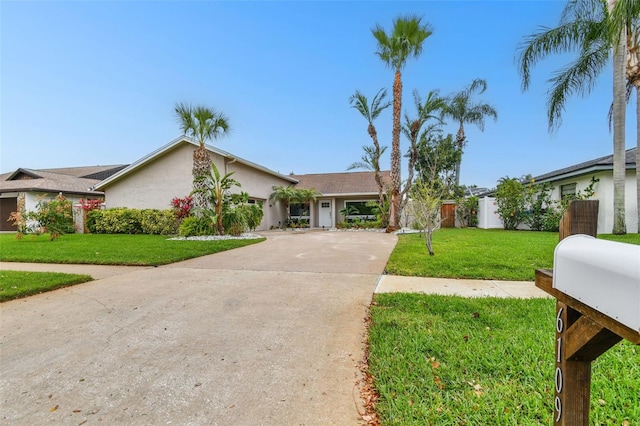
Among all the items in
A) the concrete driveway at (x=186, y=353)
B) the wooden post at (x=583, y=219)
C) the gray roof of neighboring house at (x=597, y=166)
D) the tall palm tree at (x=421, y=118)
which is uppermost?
the tall palm tree at (x=421, y=118)

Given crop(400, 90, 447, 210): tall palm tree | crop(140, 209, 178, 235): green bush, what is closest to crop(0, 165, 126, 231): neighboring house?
crop(140, 209, 178, 235): green bush

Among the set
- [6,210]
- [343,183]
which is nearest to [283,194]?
[343,183]

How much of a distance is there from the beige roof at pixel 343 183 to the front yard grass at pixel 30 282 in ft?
57.5

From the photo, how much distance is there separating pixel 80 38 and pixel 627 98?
864 inches

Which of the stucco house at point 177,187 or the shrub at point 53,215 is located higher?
the stucco house at point 177,187

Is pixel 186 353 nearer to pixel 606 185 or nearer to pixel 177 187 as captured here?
pixel 177 187

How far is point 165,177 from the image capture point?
56.9 ft

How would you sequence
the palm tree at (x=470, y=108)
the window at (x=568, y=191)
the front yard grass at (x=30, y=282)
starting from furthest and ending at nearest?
A: the palm tree at (x=470, y=108) < the window at (x=568, y=191) < the front yard grass at (x=30, y=282)

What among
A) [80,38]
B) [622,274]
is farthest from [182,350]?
[80,38]

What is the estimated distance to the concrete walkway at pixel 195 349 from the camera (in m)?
2.26

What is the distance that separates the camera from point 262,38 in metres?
14.3

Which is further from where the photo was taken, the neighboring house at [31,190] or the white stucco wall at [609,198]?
the neighboring house at [31,190]

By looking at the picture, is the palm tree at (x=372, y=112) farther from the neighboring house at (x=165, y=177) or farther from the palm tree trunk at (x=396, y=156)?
the neighboring house at (x=165, y=177)

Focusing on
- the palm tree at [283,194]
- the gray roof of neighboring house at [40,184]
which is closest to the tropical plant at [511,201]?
the palm tree at [283,194]
